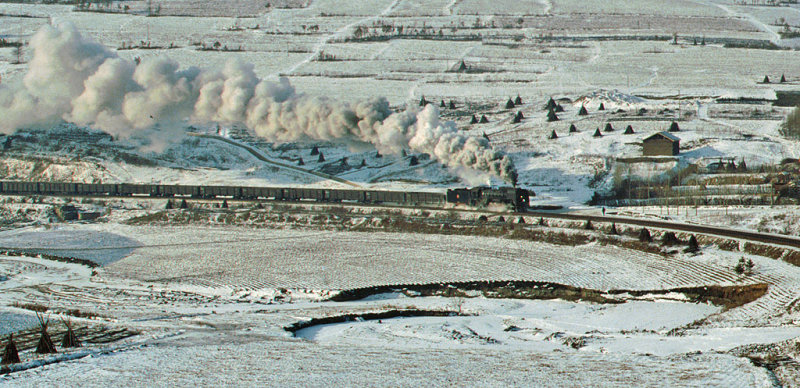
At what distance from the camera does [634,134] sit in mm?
125312

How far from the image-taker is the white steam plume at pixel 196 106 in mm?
90938

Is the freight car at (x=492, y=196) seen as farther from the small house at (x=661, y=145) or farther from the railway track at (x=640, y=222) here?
the small house at (x=661, y=145)

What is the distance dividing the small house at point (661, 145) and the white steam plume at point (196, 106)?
30358mm

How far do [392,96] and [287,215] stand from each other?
2694 inches

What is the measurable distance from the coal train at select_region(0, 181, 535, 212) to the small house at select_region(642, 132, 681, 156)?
945 inches

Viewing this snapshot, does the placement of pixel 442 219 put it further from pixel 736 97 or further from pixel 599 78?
pixel 599 78

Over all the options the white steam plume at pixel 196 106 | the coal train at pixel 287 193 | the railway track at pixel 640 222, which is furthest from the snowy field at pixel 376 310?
the white steam plume at pixel 196 106

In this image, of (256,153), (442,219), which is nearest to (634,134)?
(442,219)

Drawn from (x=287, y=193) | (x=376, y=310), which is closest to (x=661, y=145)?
(x=287, y=193)

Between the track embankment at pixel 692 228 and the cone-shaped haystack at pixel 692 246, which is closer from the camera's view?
A: the cone-shaped haystack at pixel 692 246

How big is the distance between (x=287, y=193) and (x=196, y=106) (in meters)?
14.4

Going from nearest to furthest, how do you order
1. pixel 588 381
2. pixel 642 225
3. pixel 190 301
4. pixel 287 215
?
pixel 588 381
pixel 190 301
pixel 642 225
pixel 287 215

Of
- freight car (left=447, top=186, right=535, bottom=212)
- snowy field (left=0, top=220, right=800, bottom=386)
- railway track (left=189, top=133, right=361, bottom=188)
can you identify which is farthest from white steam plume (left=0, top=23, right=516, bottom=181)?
railway track (left=189, top=133, right=361, bottom=188)

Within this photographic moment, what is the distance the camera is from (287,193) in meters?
110
